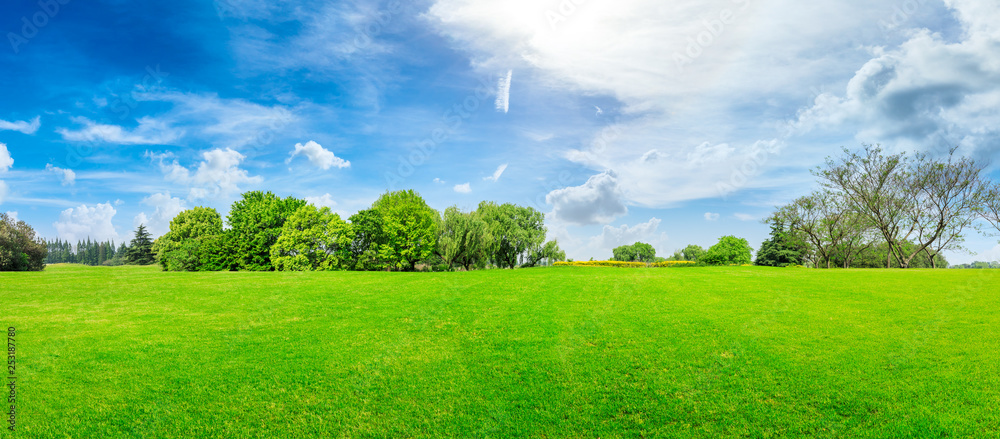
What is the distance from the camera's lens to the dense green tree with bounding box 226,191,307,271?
45.0m

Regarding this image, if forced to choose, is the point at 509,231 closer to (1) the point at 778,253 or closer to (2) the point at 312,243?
(2) the point at 312,243

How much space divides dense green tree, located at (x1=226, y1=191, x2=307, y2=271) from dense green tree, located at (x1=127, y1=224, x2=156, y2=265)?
43807 mm

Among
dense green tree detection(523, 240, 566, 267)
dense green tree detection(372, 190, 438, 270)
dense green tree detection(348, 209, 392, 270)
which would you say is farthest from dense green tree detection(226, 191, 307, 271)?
dense green tree detection(523, 240, 566, 267)

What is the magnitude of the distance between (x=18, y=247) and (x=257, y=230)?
18115mm

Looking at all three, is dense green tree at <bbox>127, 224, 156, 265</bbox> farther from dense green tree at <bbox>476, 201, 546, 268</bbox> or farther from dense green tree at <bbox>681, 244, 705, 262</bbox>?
dense green tree at <bbox>681, 244, 705, 262</bbox>

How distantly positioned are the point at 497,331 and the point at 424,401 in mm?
4400

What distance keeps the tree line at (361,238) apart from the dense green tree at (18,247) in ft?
34.2

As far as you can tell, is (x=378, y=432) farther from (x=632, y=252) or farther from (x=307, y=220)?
(x=632, y=252)

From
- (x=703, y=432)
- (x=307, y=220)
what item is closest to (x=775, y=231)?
(x=307, y=220)

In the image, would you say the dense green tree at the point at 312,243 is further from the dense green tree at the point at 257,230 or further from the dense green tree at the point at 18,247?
the dense green tree at the point at 18,247

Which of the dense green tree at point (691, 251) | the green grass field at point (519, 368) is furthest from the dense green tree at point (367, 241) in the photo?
the dense green tree at point (691, 251)

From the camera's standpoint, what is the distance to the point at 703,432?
5957 millimetres

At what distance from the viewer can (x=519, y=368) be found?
8336 mm

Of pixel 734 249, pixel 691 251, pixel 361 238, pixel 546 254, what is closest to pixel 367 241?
pixel 361 238
